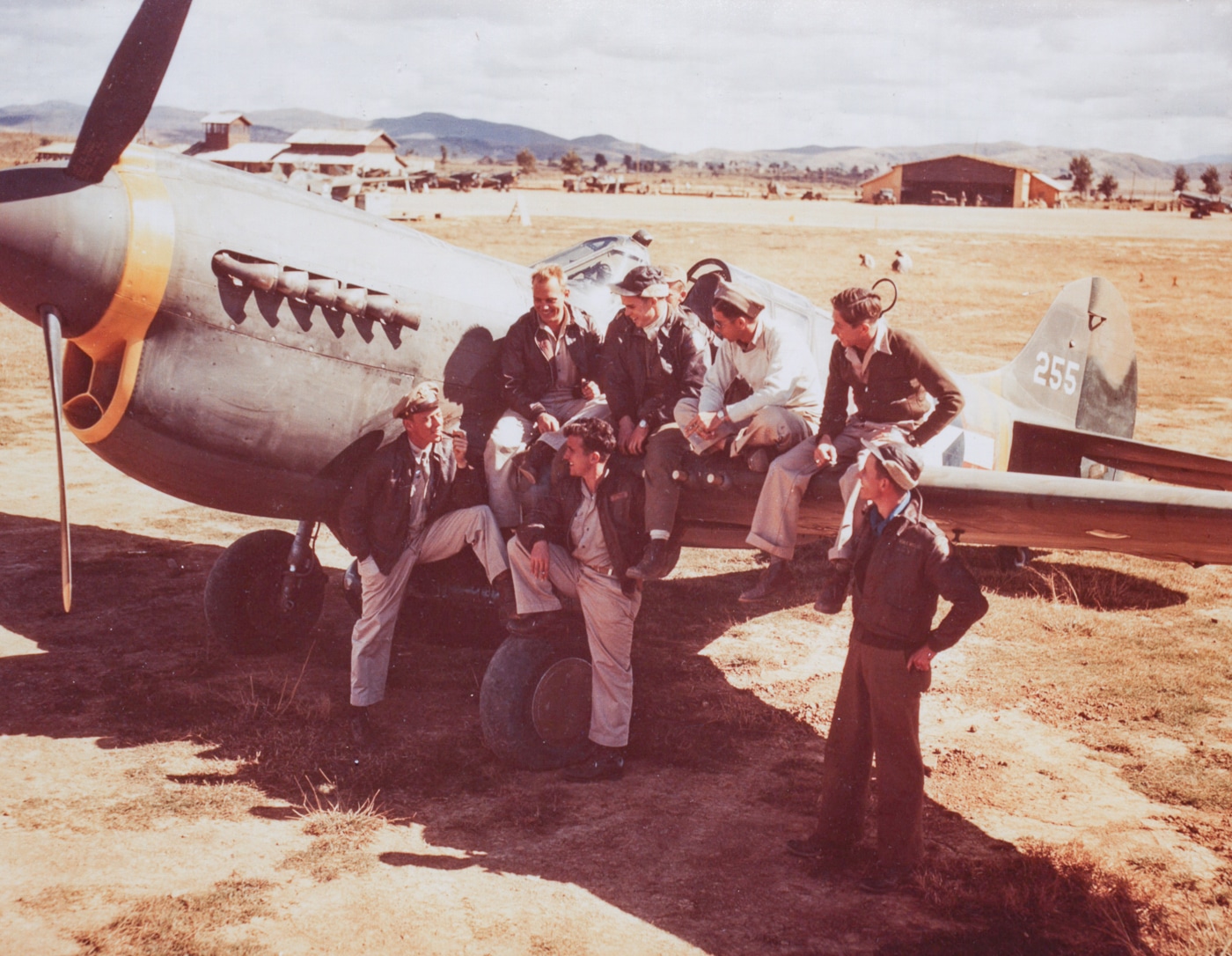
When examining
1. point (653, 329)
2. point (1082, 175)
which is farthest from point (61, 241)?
point (1082, 175)

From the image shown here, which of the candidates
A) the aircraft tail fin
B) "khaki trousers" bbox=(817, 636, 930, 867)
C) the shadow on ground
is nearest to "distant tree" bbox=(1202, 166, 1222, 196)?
the aircraft tail fin

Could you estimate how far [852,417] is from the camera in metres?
5.60

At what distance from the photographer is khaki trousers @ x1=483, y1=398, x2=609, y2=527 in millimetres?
5992

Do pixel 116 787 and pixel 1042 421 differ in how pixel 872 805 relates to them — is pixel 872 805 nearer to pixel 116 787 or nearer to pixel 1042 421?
pixel 116 787

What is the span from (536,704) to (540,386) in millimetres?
1744

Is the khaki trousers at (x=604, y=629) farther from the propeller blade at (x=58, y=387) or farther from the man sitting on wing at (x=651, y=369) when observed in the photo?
the propeller blade at (x=58, y=387)

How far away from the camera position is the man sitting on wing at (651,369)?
5.71m

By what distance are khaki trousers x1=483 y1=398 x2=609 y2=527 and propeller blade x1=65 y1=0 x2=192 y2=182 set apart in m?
2.33

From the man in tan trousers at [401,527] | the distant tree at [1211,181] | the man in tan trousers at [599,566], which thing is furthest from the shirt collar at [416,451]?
the distant tree at [1211,181]

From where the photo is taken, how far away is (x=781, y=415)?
550 cm

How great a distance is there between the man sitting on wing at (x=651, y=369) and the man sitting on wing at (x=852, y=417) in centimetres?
59

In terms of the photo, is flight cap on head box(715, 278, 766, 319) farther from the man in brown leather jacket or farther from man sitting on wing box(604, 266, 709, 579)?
the man in brown leather jacket

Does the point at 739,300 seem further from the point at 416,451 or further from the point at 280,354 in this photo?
the point at 280,354

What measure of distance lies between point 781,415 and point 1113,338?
592 cm
